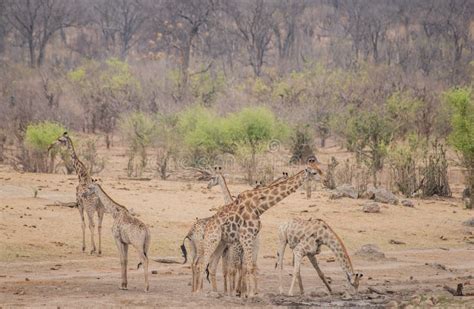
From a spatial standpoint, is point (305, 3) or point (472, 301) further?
point (305, 3)

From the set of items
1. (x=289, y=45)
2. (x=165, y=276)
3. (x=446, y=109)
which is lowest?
(x=165, y=276)

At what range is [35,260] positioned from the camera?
46.3 feet

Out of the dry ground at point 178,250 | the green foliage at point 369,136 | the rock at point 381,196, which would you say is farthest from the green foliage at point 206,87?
the rock at point 381,196

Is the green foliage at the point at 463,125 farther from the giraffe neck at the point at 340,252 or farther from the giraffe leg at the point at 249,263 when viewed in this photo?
the giraffe leg at the point at 249,263

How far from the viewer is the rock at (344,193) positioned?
20719 millimetres

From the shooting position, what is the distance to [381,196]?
68.4 feet

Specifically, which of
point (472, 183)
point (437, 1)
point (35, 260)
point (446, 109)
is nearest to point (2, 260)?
point (35, 260)

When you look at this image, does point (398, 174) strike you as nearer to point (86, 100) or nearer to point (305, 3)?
point (86, 100)

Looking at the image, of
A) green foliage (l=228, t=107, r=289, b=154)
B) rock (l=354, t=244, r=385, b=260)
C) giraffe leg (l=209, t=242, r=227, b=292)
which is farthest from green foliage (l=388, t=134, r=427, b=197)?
giraffe leg (l=209, t=242, r=227, b=292)

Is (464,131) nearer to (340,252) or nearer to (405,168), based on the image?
(405,168)

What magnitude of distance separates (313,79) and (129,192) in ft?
74.0

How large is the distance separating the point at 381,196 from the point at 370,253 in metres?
5.67

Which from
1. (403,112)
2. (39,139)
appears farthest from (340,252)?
(403,112)

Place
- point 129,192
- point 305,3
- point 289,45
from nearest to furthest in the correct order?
1. point 129,192
2. point 289,45
3. point 305,3
